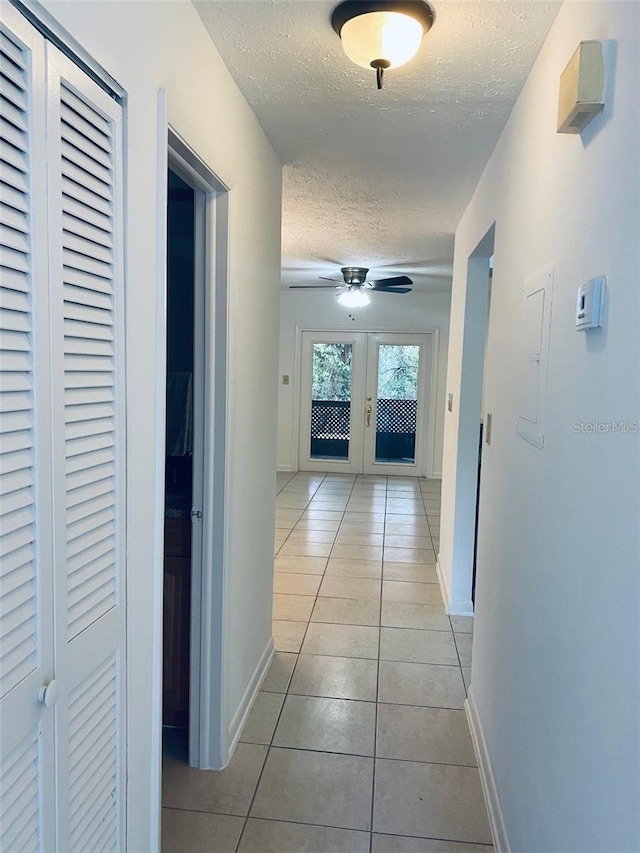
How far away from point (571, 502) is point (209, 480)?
121 cm

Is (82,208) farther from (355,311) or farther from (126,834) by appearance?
(355,311)

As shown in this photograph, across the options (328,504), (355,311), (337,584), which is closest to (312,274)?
(355,311)

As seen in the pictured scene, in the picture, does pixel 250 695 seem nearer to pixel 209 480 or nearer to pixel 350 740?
pixel 350 740

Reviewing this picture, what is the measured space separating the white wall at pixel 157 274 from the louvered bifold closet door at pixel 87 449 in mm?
66

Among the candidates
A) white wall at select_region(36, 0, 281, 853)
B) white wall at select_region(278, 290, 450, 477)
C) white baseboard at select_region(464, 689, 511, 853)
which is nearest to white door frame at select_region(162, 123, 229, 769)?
white wall at select_region(36, 0, 281, 853)

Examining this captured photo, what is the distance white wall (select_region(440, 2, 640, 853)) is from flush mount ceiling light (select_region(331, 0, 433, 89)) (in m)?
0.36

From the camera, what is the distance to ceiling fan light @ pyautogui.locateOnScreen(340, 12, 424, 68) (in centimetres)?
149

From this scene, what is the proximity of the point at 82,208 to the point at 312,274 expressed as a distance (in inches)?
210

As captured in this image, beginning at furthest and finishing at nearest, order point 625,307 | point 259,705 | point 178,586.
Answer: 1. point 259,705
2. point 178,586
3. point 625,307

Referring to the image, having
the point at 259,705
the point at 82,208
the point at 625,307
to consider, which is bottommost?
the point at 259,705

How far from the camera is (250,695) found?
2537 mm

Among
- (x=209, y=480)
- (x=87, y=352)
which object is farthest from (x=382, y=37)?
(x=209, y=480)

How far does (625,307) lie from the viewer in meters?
1.01

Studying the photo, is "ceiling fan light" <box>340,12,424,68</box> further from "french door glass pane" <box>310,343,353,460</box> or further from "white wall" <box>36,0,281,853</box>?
"french door glass pane" <box>310,343,353,460</box>
